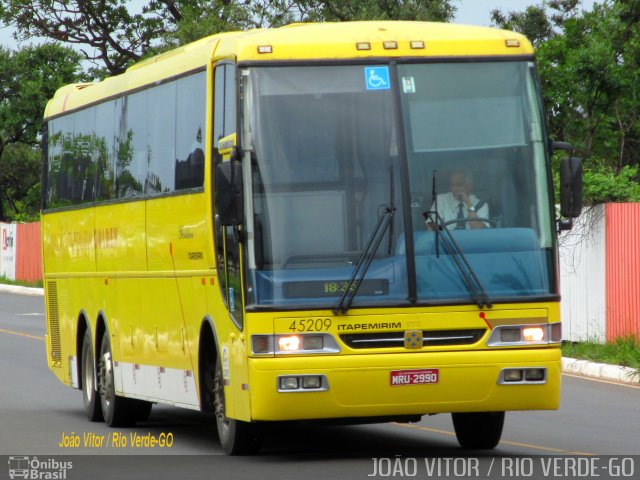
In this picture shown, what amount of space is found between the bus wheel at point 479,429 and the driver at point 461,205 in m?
1.78

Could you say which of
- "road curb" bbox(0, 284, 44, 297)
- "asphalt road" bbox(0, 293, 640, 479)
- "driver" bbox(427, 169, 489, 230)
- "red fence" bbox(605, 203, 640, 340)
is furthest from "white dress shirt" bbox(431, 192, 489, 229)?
"road curb" bbox(0, 284, 44, 297)

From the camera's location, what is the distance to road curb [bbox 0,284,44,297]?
4706 cm

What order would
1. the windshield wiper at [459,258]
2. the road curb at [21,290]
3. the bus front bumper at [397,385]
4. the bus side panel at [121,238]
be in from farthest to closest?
the road curb at [21,290], the bus side panel at [121,238], the windshield wiper at [459,258], the bus front bumper at [397,385]

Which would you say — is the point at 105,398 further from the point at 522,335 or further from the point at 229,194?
the point at 522,335

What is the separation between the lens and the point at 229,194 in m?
10.8

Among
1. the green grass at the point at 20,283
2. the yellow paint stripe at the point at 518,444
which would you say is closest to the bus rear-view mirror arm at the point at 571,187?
the yellow paint stripe at the point at 518,444

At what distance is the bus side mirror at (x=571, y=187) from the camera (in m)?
11.0

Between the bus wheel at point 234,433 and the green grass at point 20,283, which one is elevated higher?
the bus wheel at point 234,433

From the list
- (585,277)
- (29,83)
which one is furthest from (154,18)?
(585,277)

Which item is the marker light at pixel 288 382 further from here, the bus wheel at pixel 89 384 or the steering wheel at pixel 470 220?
the bus wheel at pixel 89 384

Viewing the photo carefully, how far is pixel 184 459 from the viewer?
1179cm

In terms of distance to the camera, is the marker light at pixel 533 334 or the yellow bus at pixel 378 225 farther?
the marker light at pixel 533 334

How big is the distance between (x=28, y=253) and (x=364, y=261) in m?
42.2

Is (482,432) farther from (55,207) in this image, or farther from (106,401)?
(55,207)
